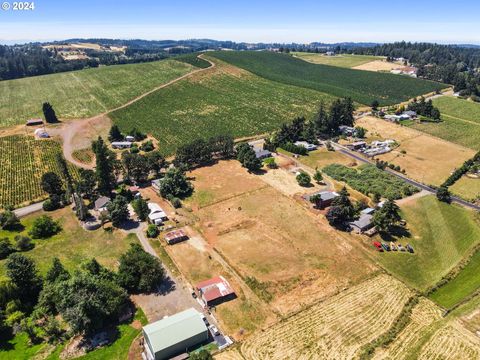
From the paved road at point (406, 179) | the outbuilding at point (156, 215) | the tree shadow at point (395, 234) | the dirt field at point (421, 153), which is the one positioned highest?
the dirt field at point (421, 153)

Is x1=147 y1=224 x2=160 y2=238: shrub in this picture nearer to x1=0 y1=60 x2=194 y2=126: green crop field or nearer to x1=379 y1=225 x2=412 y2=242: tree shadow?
x1=379 y1=225 x2=412 y2=242: tree shadow

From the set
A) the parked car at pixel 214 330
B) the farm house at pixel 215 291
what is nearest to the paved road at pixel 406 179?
the farm house at pixel 215 291

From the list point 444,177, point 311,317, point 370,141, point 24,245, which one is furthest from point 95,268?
point 370,141

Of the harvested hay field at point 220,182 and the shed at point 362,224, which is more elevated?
the shed at point 362,224

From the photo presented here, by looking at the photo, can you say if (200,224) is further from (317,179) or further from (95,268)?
(317,179)

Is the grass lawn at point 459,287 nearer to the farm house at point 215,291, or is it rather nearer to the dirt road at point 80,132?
the farm house at point 215,291

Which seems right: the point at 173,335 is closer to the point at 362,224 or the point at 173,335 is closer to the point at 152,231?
the point at 152,231
